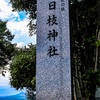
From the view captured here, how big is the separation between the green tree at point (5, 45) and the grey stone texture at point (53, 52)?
16905 millimetres

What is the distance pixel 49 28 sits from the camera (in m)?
5.19

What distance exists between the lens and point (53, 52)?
16.5 ft

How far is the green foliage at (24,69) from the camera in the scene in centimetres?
883

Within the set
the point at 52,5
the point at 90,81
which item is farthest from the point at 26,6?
the point at 52,5

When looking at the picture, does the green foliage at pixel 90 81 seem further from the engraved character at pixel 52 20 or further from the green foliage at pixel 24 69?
the engraved character at pixel 52 20

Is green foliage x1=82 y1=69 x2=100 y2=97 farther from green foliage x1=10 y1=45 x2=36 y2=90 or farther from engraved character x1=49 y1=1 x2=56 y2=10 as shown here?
engraved character x1=49 y1=1 x2=56 y2=10

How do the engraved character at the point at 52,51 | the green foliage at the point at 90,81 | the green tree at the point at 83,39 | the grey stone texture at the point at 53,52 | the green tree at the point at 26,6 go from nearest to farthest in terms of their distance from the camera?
1. the grey stone texture at the point at 53,52
2. the engraved character at the point at 52,51
3. the green foliage at the point at 90,81
4. the green tree at the point at 83,39
5. the green tree at the point at 26,6

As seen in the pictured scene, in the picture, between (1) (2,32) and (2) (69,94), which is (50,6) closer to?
(2) (69,94)

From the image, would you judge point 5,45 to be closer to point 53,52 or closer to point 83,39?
point 83,39

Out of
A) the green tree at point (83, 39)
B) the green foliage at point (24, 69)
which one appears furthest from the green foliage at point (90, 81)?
the green foliage at point (24, 69)

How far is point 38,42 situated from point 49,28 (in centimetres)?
30

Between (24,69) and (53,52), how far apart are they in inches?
155

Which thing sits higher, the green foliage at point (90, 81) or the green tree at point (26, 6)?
the green tree at point (26, 6)

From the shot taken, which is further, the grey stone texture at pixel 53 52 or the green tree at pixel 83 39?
the green tree at pixel 83 39
